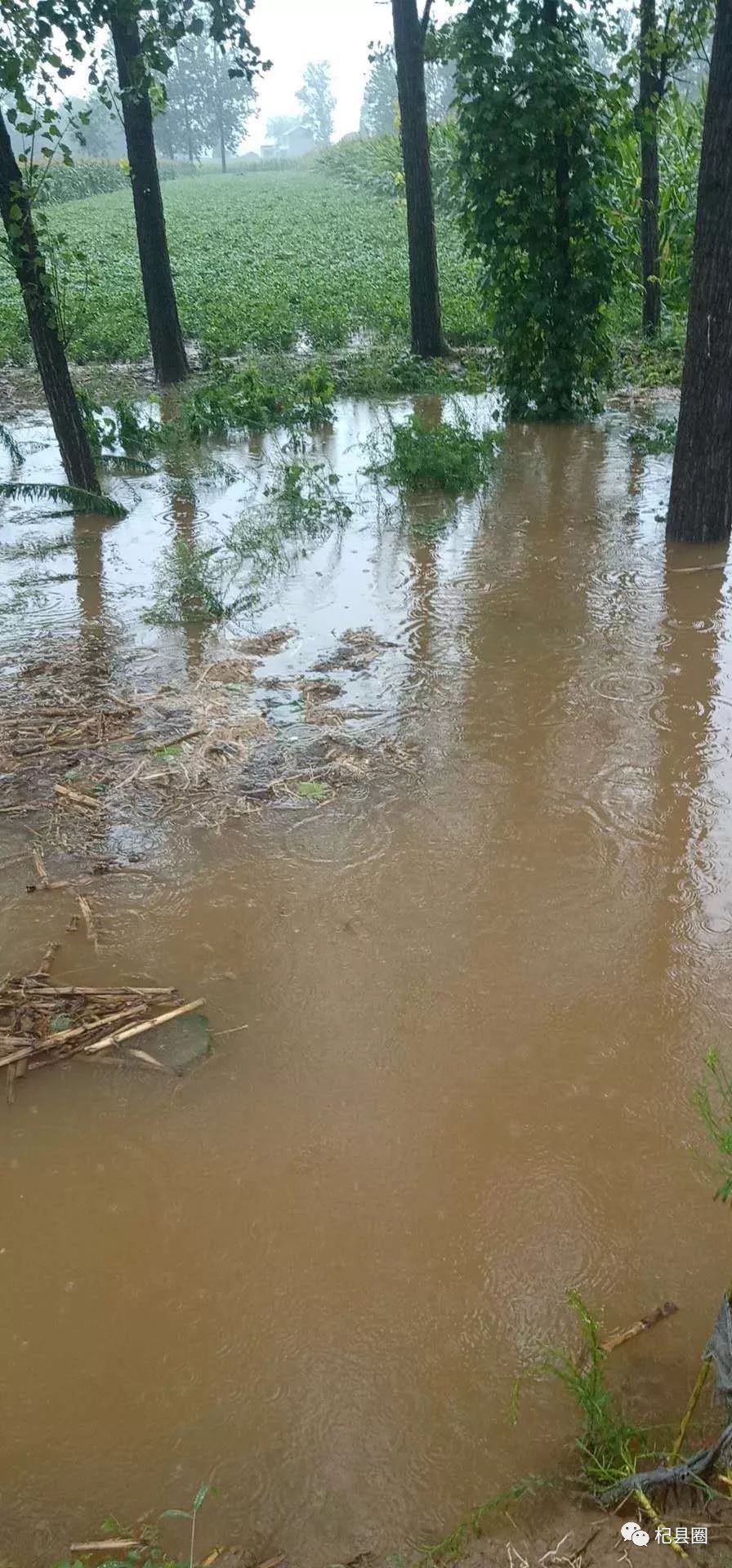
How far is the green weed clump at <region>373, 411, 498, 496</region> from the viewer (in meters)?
8.81

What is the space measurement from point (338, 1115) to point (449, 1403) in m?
0.92

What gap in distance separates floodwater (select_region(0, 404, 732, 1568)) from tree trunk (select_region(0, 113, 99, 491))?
482 centimetres

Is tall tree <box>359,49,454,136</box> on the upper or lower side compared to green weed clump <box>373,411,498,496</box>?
upper

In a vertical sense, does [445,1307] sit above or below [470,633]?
below

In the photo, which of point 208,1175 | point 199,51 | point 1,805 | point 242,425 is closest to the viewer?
point 208,1175

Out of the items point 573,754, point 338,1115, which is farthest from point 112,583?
point 338,1115

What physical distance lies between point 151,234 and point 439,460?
6405mm

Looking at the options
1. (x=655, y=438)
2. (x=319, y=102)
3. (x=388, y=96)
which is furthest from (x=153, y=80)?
(x=319, y=102)

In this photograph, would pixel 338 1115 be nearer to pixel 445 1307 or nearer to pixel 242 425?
pixel 445 1307

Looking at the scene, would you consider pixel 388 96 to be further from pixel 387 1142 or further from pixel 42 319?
pixel 387 1142

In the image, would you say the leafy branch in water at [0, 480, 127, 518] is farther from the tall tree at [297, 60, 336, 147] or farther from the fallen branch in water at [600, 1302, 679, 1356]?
the tall tree at [297, 60, 336, 147]

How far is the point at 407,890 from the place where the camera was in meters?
4.09

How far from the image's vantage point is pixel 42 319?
8.31m

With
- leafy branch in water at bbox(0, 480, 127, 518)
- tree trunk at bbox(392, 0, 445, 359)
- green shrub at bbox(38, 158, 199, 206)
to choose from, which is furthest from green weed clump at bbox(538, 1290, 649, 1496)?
green shrub at bbox(38, 158, 199, 206)
